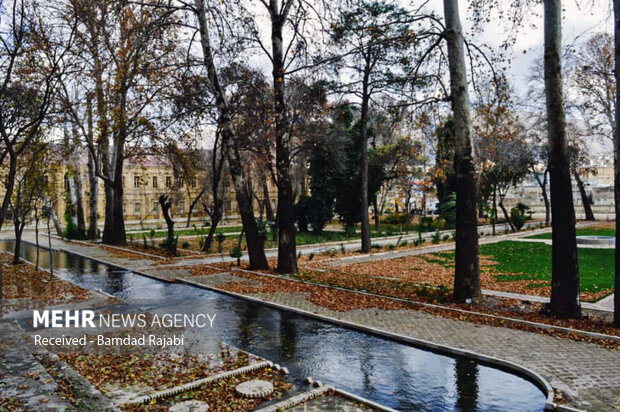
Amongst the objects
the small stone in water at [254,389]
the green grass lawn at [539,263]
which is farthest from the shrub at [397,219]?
the small stone in water at [254,389]

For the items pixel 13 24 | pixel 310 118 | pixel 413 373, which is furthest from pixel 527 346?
pixel 310 118

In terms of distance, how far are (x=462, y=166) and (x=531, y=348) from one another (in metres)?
4.29

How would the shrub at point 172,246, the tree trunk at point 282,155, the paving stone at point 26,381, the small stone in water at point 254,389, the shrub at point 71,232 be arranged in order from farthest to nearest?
the shrub at point 71,232 → the shrub at point 172,246 → the tree trunk at point 282,155 → the small stone in water at point 254,389 → the paving stone at point 26,381

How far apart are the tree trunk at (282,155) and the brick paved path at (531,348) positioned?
13.1 ft

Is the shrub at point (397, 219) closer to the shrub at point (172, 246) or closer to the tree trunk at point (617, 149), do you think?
the shrub at point (172, 246)

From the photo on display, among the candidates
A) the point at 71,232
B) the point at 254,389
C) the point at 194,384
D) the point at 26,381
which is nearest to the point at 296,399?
the point at 254,389

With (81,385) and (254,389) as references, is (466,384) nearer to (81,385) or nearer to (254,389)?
(254,389)

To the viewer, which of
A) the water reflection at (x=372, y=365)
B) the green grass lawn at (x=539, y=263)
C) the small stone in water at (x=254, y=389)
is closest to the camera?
the small stone in water at (x=254, y=389)

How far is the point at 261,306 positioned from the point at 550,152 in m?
6.91

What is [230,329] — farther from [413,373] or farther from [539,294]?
[539,294]

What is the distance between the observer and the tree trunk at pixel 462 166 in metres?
10.2

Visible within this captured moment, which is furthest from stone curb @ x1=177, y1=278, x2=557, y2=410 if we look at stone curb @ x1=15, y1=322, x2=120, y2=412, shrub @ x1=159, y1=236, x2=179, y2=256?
shrub @ x1=159, y1=236, x2=179, y2=256

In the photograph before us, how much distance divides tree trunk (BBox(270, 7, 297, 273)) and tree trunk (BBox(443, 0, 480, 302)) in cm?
529

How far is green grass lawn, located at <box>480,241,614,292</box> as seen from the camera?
13429 mm
